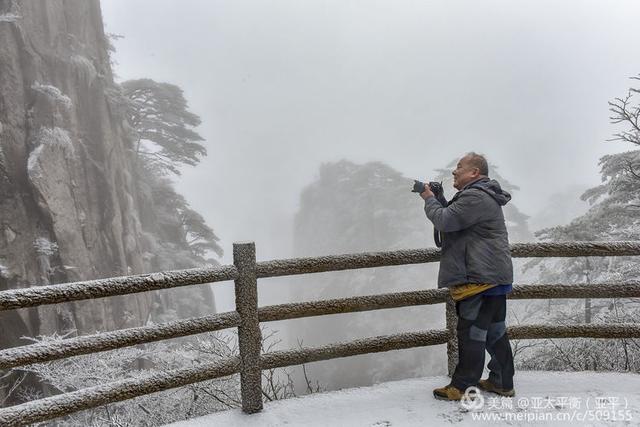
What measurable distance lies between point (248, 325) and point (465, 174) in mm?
Answer: 2222

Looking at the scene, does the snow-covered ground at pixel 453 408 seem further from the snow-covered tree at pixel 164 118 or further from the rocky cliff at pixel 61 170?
the snow-covered tree at pixel 164 118

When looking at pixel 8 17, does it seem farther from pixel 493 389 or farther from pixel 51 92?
pixel 493 389

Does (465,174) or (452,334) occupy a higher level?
(465,174)

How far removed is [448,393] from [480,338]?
23.2 inches

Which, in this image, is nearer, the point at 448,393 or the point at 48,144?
the point at 448,393

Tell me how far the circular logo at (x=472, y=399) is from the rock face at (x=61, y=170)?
12724 millimetres

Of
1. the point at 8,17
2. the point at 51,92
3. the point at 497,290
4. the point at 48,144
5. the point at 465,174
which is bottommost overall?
the point at 497,290

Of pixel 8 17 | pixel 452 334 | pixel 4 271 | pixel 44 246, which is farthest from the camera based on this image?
pixel 44 246

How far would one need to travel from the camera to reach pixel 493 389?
142 inches

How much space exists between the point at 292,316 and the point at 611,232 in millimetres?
11252

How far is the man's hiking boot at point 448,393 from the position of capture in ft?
11.5

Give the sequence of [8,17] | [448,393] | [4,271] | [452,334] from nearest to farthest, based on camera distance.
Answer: [448,393]
[452,334]
[4,271]
[8,17]

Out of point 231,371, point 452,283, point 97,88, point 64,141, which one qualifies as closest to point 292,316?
point 231,371

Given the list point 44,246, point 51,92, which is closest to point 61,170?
point 51,92
